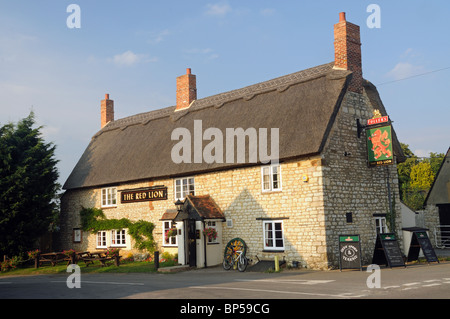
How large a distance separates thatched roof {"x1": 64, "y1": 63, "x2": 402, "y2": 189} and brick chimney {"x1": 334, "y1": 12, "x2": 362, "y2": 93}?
23.1 inches

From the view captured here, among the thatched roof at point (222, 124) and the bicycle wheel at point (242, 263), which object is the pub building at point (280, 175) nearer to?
the thatched roof at point (222, 124)

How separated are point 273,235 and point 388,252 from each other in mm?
4511

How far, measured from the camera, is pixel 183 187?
22.4 meters

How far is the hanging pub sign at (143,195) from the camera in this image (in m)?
23.2

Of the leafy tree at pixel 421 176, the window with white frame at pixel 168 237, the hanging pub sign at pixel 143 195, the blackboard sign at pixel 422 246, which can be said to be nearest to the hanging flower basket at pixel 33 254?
the hanging pub sign at pixel 143 195

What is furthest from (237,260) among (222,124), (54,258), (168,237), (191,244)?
(54,258)

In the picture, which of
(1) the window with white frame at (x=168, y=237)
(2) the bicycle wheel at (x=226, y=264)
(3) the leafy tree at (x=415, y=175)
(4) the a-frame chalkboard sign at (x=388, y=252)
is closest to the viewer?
(4) the a-frame chalkboard sign at (x=388, y=252)

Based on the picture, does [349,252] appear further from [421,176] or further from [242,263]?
[421,176]

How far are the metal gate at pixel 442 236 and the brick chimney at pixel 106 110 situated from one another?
2377cm

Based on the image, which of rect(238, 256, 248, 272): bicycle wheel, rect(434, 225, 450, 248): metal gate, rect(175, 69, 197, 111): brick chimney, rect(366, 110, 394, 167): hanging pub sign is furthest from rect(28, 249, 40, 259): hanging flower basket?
rect(434, 225, 450, 248): metal gate

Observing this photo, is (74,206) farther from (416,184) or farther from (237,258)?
(416,184)

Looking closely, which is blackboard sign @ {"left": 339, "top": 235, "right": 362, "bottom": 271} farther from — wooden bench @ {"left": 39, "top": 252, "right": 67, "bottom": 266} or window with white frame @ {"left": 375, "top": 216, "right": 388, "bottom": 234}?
wooden bench @ {"left": 39, "top": 252, "right": 67, "bottom": 266}
